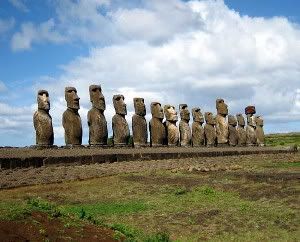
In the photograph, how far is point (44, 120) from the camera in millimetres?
17969

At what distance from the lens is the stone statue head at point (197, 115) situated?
91.5 feet

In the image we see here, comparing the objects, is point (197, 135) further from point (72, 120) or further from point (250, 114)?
point (72, 120)

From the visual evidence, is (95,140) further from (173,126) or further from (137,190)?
(137,190)

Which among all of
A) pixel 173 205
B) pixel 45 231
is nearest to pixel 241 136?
pixel 173 205

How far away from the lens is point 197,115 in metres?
28.0

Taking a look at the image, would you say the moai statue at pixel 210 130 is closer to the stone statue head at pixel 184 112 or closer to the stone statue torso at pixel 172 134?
the stone statue head at pixel 184 112

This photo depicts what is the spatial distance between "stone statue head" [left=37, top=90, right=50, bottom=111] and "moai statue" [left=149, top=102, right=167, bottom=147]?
678 cm

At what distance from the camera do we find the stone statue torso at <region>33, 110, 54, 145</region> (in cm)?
1784

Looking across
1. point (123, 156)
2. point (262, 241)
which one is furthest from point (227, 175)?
point (262, 241)

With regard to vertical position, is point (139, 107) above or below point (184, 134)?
above

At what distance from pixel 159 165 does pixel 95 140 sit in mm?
4670

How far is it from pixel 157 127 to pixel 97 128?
176 inches

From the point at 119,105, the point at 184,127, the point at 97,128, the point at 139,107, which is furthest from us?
the point at 184,127

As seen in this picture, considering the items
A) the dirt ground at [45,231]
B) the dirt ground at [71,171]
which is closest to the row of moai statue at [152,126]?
the dirt ground at [71,171]
